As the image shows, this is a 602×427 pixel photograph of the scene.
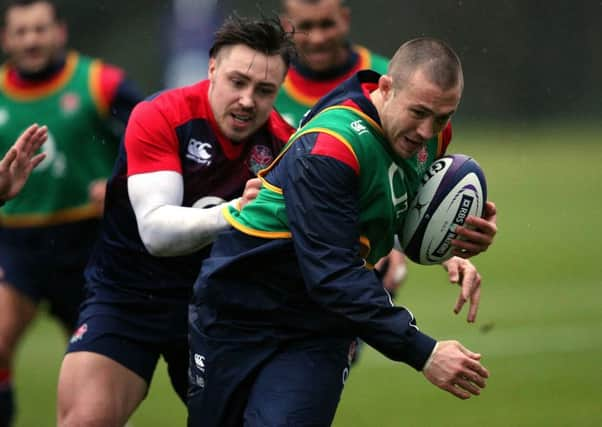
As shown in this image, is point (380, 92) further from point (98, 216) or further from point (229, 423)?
point (98, 216)

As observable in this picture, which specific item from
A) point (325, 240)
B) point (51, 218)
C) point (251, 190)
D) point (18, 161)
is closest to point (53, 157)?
point (51, 218)

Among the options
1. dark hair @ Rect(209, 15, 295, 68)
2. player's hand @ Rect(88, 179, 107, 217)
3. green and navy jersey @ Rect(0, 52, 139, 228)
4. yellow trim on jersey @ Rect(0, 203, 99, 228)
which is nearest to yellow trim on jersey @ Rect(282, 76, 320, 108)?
green and navy jersey @ Rect(0, 52, 139, 228)

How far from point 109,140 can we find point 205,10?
1611cm

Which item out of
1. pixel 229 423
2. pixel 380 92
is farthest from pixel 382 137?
pixel 229 423

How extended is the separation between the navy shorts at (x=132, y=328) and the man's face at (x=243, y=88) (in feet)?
2.91

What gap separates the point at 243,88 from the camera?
514 centimetres

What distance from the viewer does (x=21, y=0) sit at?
765 centimetres

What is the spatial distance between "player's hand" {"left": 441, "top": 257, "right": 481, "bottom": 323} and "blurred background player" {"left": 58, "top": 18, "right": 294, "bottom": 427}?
3.08 ft

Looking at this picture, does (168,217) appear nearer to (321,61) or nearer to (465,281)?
(465,281)

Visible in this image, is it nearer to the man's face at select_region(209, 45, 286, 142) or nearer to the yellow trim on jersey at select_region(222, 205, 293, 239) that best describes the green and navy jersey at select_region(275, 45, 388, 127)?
the man's face at select_region(209, 45, 286, 142)

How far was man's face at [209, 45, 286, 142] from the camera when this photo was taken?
512 cm

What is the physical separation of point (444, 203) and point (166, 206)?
1162 millimetres

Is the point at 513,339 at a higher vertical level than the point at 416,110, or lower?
lower

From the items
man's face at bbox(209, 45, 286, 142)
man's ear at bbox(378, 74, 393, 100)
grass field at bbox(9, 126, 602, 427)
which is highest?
man's ear at bbox(378, 74, 393, 100)
